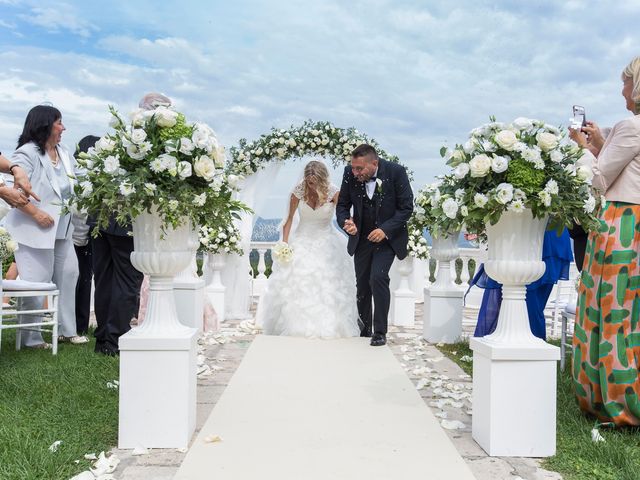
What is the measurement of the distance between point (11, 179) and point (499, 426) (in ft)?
14.9

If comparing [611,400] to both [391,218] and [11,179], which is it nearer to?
[391,218]

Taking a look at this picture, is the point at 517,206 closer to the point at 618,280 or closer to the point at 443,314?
the point at 618,280

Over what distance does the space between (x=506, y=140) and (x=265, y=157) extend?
→ 18.3ft

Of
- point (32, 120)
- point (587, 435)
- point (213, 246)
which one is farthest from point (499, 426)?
point (213, 246)

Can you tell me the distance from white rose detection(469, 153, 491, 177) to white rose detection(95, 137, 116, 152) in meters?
1.81

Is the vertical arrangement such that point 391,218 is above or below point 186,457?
above

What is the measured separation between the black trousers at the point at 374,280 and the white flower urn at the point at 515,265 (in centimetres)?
274

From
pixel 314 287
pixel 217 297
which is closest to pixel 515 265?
pixel 314 287

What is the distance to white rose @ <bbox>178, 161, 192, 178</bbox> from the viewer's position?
3012 mm

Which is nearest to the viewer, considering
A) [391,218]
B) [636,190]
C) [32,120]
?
[636,190]

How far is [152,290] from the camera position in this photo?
3203 millimetres

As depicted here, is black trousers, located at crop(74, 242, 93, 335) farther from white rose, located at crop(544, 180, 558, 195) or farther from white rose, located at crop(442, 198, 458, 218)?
white rose, located at crop(544, 180, 558, 195)

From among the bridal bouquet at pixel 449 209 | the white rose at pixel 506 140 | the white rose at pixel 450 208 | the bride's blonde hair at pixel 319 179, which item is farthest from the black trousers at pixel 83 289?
the white rose at pixel 506 140

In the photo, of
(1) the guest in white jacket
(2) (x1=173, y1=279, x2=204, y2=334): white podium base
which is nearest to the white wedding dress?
(2) (x1=173, y1=279, x2=204, y2=334): white podium base
